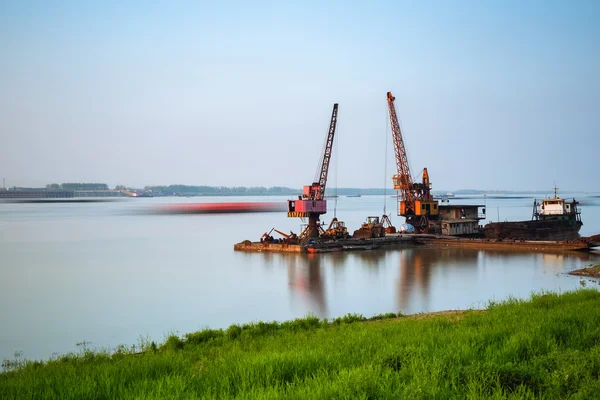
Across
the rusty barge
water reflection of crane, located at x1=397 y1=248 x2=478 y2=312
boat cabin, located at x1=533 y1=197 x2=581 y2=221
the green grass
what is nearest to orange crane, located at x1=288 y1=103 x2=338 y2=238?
the rusty barge

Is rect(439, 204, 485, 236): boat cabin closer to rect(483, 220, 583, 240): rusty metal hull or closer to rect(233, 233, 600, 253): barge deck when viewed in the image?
rect(483, 220, 583, 240): rusty metal hull

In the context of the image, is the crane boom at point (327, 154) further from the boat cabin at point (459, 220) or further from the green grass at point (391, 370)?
the green grass at point (391, 370)

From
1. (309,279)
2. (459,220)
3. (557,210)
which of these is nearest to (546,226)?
(557,210)

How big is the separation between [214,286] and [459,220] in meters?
34.1

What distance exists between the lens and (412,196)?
5891 cm

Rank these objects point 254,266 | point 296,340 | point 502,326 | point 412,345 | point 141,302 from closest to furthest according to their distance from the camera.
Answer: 1. point 412,345
2. point 502,326
3. point 296,340
4. point 141,302
5. point 254,266

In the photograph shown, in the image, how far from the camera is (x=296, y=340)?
12.9 meters

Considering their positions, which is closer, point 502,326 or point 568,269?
point 502,326

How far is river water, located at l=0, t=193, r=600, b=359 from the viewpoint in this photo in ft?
69.7

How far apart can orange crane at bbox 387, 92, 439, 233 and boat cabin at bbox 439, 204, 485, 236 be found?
51.1 inches

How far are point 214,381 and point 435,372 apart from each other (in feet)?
9.75

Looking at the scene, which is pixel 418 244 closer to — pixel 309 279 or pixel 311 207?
pixel 311 207

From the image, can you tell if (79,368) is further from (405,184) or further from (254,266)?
(405,184)

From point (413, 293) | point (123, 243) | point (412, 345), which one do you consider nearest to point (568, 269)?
point (413, 293)
